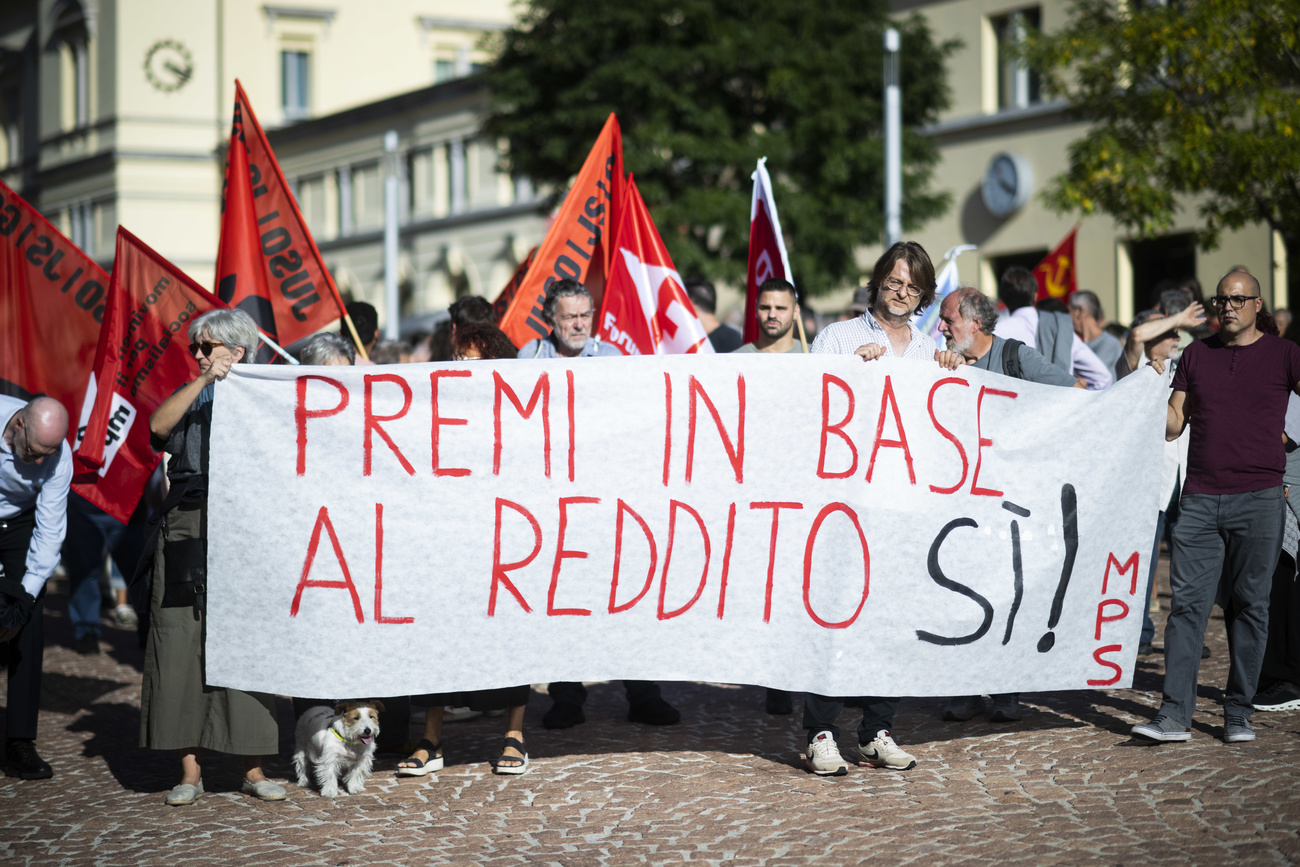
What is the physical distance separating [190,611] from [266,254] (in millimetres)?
2772

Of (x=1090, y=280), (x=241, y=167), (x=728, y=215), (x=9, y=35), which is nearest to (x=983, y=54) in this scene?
(x=1090, y=280)

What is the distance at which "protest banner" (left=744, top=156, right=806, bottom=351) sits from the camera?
26.3 ft

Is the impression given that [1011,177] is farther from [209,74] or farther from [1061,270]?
[209,74]

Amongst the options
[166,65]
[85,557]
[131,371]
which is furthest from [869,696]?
[166,65]

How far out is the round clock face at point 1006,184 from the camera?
993 inches

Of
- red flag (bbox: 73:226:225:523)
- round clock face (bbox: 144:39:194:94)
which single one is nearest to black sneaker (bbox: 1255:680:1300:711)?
red flag (bbox: 73:226:225:523)

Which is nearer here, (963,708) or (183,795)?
(183,795)

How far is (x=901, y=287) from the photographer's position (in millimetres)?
5844

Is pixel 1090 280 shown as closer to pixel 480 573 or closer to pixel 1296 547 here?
pixel 1296 547

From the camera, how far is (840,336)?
19.7 feet

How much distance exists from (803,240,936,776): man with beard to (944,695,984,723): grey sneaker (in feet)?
2.95

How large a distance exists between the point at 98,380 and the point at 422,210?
3717cm

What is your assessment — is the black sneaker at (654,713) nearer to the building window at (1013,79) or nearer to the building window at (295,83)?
the building window at (1013,79)

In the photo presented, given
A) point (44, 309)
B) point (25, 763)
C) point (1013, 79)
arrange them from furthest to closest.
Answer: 1. point (1013, 79)
2. point (44, 309)
3. point (25, 763)
